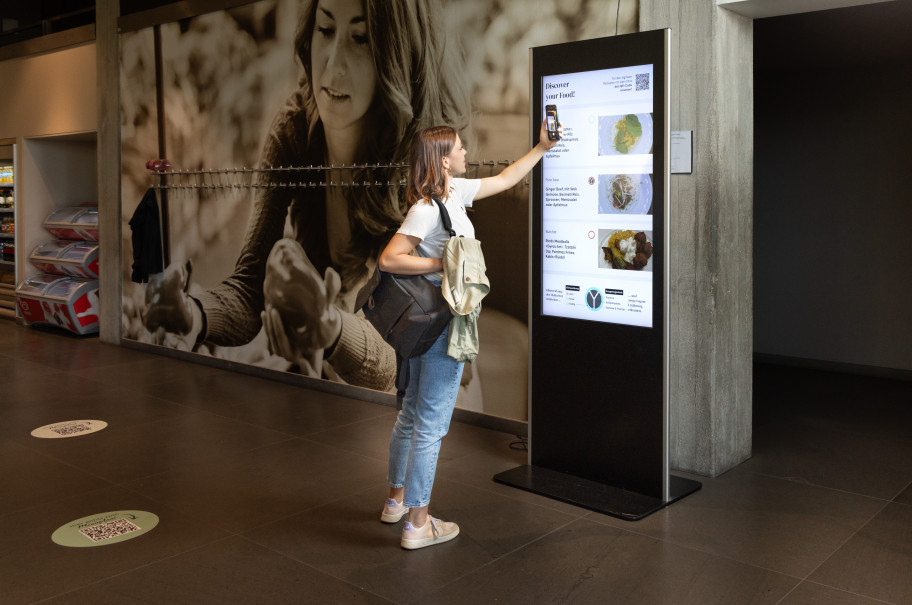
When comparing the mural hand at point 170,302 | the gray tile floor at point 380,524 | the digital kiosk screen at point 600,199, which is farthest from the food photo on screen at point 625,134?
the mural hand at point 170,302

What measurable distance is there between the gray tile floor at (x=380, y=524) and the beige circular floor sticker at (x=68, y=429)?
10 centimetres

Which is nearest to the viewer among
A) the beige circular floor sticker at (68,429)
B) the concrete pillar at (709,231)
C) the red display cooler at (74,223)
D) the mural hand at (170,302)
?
the concrete pillar at (709,231)

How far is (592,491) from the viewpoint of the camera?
380 centimetres

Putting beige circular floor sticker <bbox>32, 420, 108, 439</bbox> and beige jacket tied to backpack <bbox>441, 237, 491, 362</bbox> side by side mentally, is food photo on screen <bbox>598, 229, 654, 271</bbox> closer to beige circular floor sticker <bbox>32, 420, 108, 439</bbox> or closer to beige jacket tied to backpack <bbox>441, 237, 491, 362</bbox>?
beige jacket tied to backpack <bbox>441, 237, 491, 362</bbox>

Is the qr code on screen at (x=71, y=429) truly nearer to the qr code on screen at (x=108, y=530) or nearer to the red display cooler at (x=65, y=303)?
the qr code on screen at (x=108, y=530)

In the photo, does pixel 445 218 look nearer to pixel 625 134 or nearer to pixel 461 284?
pixel 461 284

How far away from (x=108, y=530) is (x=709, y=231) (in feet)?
9.94

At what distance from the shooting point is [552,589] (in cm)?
285

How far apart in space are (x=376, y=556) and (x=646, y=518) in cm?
118

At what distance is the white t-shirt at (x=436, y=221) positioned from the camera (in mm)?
3004

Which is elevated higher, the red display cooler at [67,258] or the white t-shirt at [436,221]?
the white t-shirt at [436,221]

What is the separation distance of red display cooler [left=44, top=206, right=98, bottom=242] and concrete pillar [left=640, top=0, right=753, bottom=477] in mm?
6611

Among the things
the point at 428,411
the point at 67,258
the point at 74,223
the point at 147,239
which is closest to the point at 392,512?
the point at 428,411

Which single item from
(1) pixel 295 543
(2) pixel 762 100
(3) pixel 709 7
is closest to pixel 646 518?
(1) pixel 295 543
